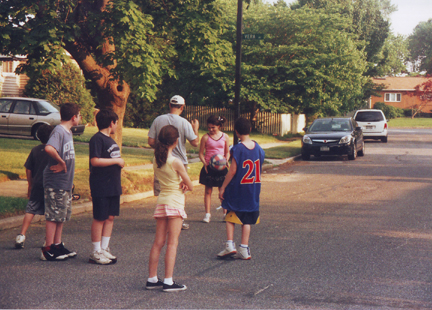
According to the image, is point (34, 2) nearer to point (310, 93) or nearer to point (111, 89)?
point (111, 89)

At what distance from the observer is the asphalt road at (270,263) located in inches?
199

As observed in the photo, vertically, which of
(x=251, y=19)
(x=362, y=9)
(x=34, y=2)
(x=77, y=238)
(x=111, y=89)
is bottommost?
(x=77, y=238)

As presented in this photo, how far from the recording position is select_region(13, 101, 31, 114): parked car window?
73.4ft

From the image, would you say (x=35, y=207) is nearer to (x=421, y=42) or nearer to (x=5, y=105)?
(x=5, y=105)

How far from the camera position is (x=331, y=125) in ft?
71.4

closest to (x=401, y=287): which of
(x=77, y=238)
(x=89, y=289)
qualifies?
(x=89, y=289)

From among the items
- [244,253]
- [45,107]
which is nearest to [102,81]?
[244,253]

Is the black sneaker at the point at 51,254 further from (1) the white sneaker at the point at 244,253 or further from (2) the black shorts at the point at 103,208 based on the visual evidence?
(1) the white sneaker at the point at 244,253

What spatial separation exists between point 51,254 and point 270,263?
2617 millimetres

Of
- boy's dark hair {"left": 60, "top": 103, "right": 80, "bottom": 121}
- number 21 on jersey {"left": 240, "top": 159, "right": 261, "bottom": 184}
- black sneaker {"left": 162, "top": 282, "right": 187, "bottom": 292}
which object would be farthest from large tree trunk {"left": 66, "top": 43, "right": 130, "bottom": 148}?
black sneaker {"left": 162, "top": 282, "right": 187, "bottom": 292}

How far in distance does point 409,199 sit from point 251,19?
23.9m

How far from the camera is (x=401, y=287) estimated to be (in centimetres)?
543

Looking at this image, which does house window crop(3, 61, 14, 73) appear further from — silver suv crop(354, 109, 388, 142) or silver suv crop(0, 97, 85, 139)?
silver suv crop(354, 109, 388, 142)

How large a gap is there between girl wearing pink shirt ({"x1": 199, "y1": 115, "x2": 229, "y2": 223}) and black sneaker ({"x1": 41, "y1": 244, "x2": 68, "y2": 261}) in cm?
278
